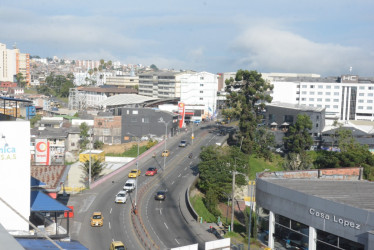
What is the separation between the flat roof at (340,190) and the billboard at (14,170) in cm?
1490

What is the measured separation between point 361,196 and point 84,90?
11327 centimetres

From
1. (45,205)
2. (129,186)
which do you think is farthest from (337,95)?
(45,205)

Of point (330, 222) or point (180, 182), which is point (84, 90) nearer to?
point (180, 182)

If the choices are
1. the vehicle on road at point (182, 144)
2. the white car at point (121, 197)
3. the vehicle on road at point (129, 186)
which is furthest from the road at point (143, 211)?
the vehicle on road at point (182, 144)

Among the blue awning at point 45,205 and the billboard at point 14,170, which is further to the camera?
the blue awning at point 45,205

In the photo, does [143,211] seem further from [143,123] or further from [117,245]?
[143,123]

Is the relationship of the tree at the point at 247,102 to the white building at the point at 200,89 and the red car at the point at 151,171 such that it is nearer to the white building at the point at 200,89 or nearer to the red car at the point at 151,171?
the red car at the point at 151,171

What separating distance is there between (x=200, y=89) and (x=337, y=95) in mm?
34341

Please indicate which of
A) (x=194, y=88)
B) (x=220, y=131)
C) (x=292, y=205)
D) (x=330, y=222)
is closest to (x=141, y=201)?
(x=292, y=205)

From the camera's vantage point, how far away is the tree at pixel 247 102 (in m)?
63.0

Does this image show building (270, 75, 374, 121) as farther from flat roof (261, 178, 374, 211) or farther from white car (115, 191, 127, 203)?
flat roof (261, 178, 374, 211)

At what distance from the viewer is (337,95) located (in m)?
98.8

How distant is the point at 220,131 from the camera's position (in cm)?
7850

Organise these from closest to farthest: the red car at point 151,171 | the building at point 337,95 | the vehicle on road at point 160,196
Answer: the vehicle on road at point 160,196 < the red car at point 151,171 < the building at point 337,95
